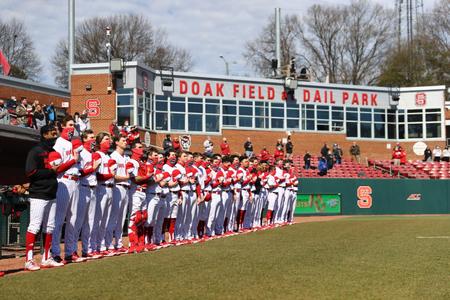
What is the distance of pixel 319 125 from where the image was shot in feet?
154

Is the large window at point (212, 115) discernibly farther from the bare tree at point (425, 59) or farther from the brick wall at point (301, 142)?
the bare tree at point (425, 59)

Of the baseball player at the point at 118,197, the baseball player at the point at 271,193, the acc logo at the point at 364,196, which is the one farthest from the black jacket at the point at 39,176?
the acc logo at the point at 364,196

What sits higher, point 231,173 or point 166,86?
point 166,86

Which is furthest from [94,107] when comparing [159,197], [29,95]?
[159,197]

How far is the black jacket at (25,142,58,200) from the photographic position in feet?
33.7

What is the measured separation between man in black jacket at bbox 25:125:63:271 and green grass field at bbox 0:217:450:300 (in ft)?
2.10

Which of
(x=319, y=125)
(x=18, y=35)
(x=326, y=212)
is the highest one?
(x=18, y=35)

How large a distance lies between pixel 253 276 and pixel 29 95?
28.7 meters

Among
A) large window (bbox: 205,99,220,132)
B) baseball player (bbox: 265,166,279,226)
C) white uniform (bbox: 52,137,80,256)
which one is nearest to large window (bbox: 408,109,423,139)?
large window (bbox: 205,99,220,132)

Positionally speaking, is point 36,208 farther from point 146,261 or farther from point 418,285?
point 418,285

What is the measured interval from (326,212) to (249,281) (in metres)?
30.0

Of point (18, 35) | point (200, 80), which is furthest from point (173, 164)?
point (18, 35)

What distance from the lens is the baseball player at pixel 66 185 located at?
10.9 metres

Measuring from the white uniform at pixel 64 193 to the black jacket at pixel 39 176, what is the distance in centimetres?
46
